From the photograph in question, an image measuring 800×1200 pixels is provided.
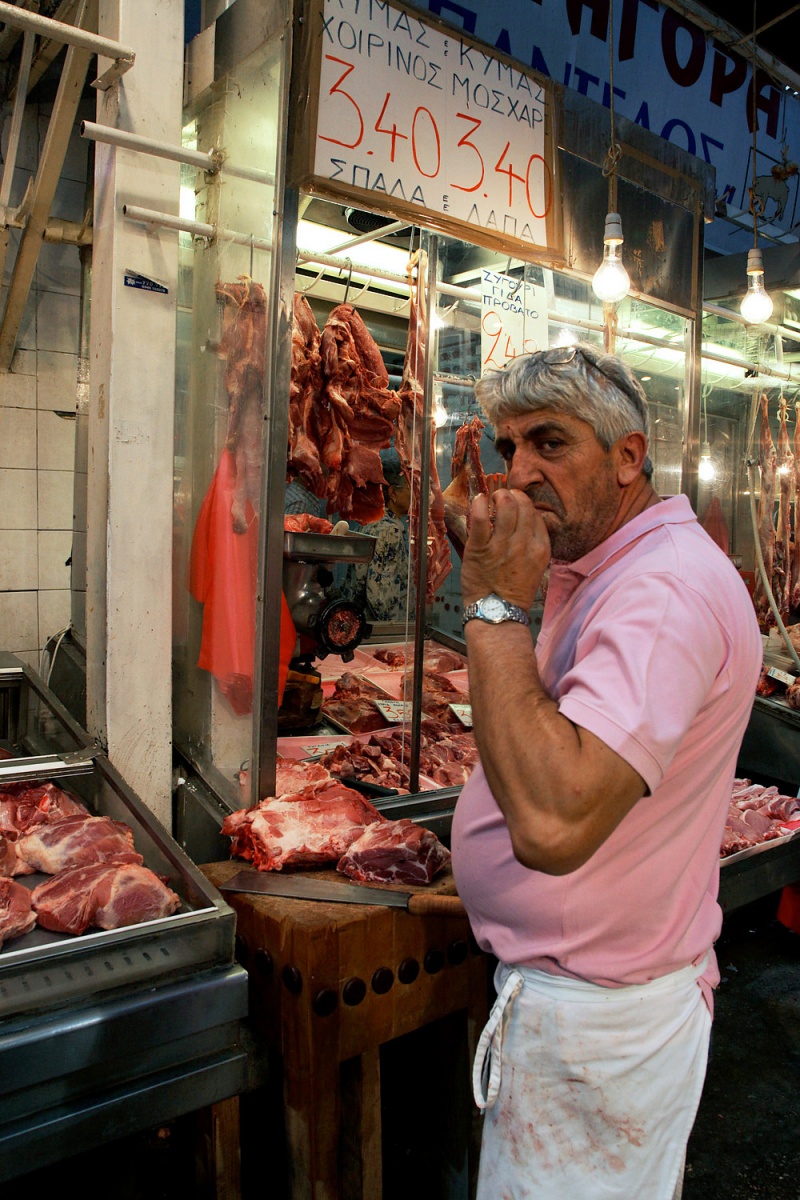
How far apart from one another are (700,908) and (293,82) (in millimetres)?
2770

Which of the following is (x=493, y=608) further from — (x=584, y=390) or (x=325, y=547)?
(x=325, y=547)

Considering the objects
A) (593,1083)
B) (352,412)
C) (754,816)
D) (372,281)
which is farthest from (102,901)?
(372,281)

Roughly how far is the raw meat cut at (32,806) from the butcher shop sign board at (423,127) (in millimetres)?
2197

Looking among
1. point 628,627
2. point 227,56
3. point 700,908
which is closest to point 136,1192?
point 700,908

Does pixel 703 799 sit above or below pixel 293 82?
below

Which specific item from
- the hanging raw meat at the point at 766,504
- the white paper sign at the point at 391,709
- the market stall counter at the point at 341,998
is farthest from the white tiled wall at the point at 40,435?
the hanging raw meat at the point at 766,504

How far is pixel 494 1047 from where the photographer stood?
1773 mm

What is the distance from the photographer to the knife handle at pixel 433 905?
7.74 feet

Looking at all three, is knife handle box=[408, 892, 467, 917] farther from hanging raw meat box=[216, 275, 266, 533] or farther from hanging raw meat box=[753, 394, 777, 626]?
hanging raw meat box=[753, 394, 777, 626]

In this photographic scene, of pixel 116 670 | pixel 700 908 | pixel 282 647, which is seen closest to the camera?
pixel 700 908

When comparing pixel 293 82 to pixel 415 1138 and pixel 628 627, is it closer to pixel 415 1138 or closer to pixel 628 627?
pixel 628 627

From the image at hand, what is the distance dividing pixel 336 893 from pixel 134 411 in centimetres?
180

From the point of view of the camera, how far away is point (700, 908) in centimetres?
175

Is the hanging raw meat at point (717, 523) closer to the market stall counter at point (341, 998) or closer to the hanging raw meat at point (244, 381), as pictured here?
the hanging raw meat at point (244, 381)
